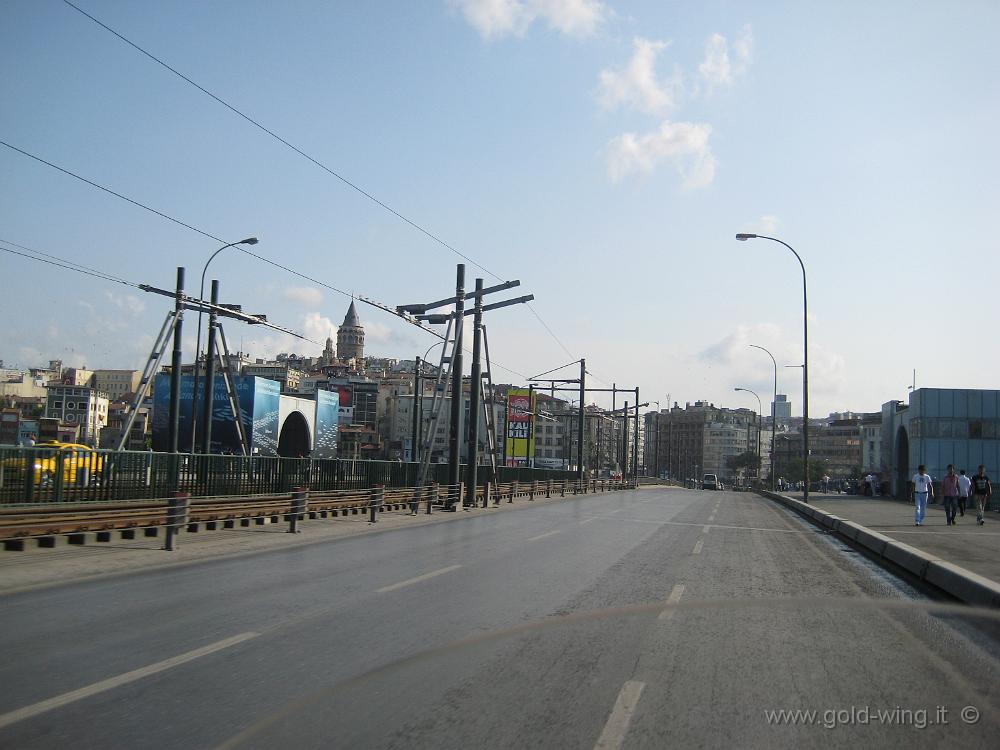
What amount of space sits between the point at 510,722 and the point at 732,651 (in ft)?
9.37

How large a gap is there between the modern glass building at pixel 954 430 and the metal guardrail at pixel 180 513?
119ft

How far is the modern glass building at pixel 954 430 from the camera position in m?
56.4

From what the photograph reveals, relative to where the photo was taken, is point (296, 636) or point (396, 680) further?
point (296, 636)

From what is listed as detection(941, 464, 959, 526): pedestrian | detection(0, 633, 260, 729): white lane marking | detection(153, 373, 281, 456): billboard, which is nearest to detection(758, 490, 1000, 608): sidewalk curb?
detection(941, 464, 959, 526): pedestrian

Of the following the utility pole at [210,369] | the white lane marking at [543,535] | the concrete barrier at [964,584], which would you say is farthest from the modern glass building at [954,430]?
the concrete barrier at [964,584]

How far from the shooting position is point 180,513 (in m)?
16.4

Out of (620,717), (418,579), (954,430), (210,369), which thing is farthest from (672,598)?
(954,430)

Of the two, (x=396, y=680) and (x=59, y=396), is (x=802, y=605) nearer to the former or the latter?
(x=396, y=680)

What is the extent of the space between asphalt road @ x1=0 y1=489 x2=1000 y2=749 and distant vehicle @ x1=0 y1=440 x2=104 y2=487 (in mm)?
Result: 5534

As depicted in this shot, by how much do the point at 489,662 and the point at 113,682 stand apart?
2851 mm

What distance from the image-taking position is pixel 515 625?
8.52 m

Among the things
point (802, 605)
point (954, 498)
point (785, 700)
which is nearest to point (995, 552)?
point (802, 605)

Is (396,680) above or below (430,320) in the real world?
below

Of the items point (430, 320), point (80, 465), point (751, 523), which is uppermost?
point (430, 320)
